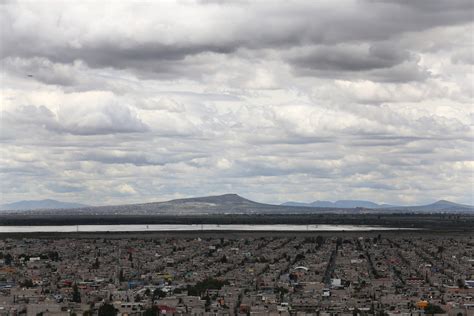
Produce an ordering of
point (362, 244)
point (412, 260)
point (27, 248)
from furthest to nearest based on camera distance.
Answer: point (362, 244)
point (27, 248)
point (412, 260)

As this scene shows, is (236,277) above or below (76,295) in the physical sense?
above

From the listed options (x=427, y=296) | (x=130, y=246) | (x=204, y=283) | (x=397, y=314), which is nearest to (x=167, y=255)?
(x=130, y=246)

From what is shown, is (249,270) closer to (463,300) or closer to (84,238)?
(463,300)

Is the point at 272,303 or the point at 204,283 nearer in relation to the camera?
the point at 272,303

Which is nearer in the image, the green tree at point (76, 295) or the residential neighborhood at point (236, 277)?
the residential neighborhood at point (236, 277)

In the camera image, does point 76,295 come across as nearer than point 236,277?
Yes

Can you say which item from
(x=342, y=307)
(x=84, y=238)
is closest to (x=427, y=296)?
(x=342, y=307)

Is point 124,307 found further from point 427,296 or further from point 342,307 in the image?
point 427,296

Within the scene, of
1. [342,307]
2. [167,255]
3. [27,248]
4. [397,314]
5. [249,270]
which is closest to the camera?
[397,314]

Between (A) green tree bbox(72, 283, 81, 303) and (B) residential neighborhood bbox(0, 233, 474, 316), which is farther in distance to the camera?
(A) green tree bbox(72, 283, 81, 303)
